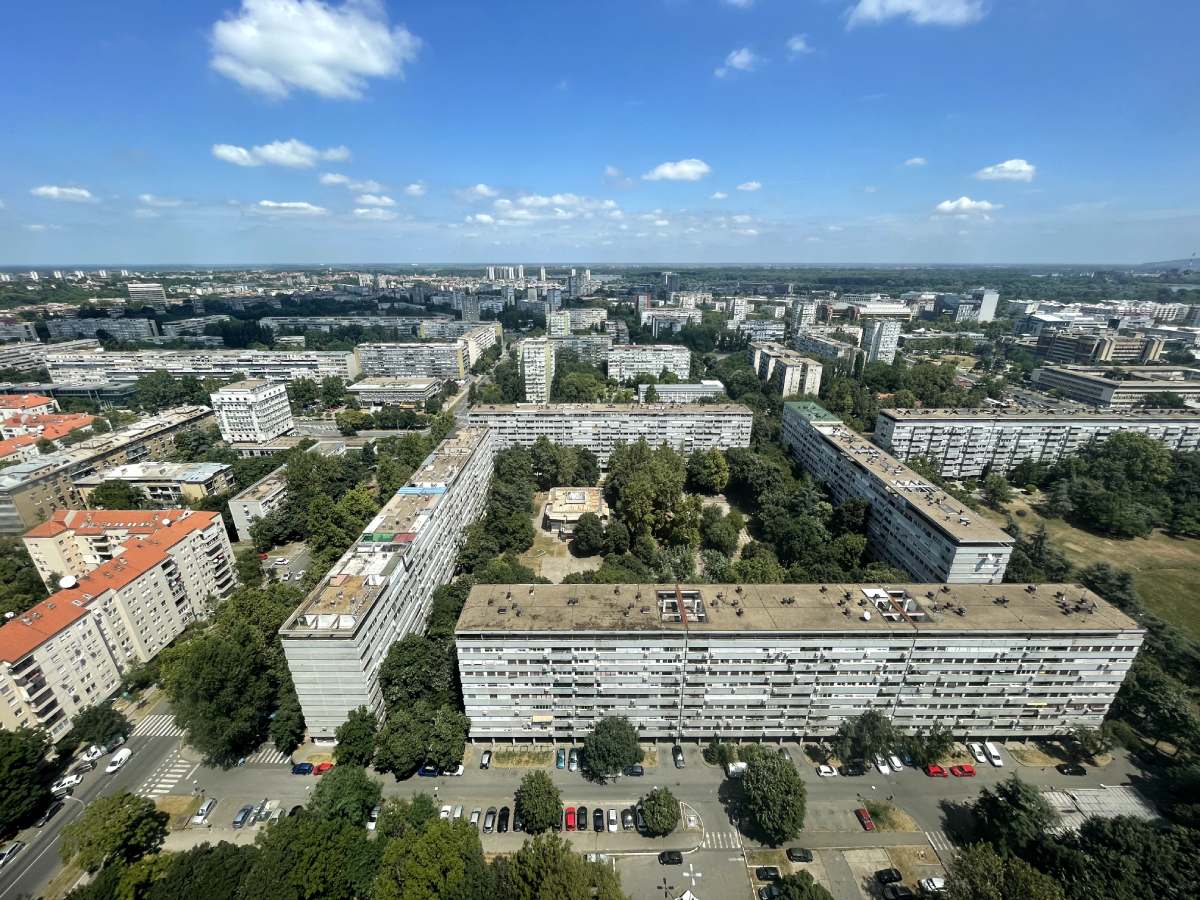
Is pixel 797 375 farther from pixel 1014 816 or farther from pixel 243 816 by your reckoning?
pixel 243 816

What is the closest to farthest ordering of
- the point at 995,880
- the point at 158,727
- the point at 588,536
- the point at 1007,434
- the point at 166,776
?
1. the point at 995,880
2. the point at 166,776
3. the point at 158,727
4. the point at 588,536
5. the point at 1007,434

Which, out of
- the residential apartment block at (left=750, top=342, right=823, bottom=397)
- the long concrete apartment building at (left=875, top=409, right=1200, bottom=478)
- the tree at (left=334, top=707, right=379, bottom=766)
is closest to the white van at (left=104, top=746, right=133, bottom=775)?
the tree at (left=334, top=707, right=379, bottom=766)

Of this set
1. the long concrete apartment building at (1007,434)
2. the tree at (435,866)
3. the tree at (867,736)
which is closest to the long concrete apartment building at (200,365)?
the tree at (435,866)

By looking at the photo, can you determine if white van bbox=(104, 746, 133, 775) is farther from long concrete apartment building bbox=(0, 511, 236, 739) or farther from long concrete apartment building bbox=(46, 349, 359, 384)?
long concrete apartment building bbox=(46, 349, 359, 384)

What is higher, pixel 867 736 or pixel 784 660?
pixel 784 660

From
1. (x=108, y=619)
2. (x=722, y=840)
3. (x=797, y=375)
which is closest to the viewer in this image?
(x=722, y=840)

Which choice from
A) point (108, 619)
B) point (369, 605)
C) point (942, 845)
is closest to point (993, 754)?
point (942, 845)

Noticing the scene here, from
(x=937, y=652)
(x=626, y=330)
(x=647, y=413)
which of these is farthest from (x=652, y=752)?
(x=626, y=330)

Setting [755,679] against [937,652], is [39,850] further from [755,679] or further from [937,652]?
[937,652]
